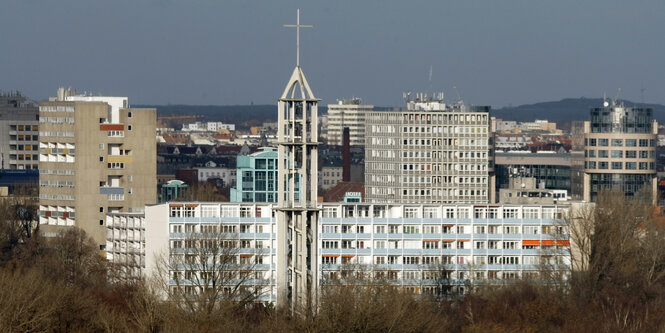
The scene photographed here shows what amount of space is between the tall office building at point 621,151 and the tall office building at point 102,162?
159ft

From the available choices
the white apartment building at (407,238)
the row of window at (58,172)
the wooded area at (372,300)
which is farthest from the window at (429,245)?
the row of window at (58,172)

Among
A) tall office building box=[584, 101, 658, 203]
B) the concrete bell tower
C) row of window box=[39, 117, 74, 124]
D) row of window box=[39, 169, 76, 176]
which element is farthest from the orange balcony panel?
the concrete bell tower

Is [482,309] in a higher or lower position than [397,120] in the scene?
lower

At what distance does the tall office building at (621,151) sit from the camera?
156 meters

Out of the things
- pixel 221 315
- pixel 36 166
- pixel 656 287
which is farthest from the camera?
pixel 36 166

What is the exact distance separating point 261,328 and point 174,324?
10.6 feet

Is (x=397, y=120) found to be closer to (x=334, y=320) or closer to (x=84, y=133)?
(x=84, y=133)

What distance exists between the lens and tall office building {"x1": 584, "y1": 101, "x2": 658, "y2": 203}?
156 metres

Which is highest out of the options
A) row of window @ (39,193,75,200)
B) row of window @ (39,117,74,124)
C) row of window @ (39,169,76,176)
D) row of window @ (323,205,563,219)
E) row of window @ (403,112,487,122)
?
row of window @ (403,112,487,122)

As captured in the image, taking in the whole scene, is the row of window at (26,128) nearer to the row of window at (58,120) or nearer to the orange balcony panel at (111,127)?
the row of window at (58,120)

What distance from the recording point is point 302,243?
65.2 meters

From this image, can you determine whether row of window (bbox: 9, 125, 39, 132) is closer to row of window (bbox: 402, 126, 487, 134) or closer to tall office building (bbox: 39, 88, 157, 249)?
row of window (bbox: 402, 126, 487, 134)

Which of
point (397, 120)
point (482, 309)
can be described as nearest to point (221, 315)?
point (482, 309)

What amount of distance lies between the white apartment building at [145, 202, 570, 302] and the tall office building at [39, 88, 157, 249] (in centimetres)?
2077
